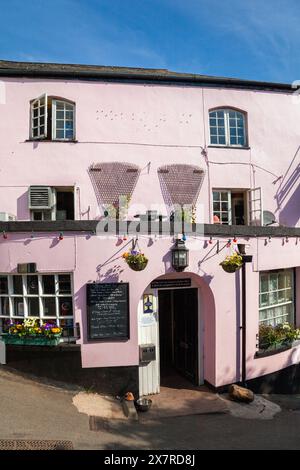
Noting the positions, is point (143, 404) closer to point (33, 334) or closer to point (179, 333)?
point (179, 333)

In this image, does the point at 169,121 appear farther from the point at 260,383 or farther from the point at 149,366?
the point at 260,383

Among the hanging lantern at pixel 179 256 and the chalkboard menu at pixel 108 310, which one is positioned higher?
the hanging lantern at pixel 179 256

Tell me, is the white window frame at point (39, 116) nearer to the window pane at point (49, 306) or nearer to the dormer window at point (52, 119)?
the dormer window at point (52, 119)

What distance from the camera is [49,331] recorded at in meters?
8.23

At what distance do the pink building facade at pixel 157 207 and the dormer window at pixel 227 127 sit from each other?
4 centimetres

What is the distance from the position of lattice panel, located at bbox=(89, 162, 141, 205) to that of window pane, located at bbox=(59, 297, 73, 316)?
137 inches

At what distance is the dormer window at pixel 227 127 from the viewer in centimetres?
1182

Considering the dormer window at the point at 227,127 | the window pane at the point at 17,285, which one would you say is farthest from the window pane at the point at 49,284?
the dormer window at the point at 227,127

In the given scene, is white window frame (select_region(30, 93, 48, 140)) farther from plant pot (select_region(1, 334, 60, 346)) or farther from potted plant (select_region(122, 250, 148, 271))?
plant pot (select_region(1, 334, 60, 346))

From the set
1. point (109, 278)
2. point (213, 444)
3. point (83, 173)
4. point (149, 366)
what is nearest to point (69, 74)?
point (83, 173)

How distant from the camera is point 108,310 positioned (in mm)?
8320

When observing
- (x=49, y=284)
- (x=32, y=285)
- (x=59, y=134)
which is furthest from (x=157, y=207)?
(x=32, y=285)

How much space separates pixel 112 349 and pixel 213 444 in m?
2.95

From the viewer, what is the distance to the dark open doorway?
9.67 meters
